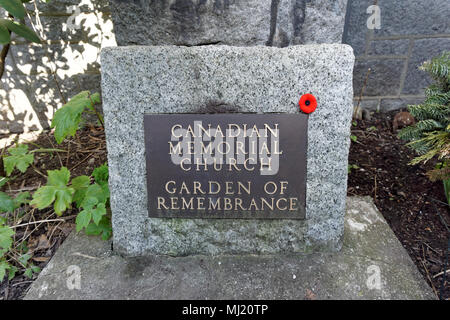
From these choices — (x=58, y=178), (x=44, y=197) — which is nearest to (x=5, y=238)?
(x=44, y=197)

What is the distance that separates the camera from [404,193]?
7.52 feet

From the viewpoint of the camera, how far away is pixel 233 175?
1.67 meters

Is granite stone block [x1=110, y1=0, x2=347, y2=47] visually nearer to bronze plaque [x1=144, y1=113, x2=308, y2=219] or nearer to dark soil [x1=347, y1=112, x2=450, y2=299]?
bronze plaque [x1=144, y1=113, x2=308, y2=219]

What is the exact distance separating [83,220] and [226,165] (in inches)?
31.2

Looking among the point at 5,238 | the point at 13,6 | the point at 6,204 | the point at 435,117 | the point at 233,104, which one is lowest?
the point at 5,238

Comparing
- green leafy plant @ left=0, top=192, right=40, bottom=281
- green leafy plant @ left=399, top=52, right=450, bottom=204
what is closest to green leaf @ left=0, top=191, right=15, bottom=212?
green leafy plant @ left=0, top=192, right=40, bottom=281

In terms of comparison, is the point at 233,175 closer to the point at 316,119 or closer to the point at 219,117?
the point at 219,117

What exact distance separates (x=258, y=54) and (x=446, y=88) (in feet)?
4.42

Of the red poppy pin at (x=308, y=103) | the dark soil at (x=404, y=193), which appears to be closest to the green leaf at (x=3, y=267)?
the red poppy pin at (x=308, y=103)

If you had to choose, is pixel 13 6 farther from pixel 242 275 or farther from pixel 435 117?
pixel 435 117

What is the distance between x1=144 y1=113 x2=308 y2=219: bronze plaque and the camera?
5.27 feet

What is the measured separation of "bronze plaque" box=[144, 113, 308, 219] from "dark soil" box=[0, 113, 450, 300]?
72cm
